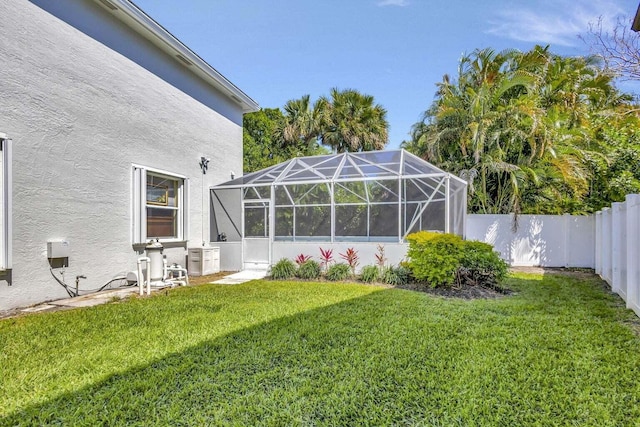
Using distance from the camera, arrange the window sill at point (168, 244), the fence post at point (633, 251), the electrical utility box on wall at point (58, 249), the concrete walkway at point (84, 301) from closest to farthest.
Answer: the fence post at point (633, 251)
the concrete walkway at point (84, 301)
the electrical utility box on wall at point (58, 249)
the window sill at point (168, 244)

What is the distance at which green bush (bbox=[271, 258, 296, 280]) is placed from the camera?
9.58 meters

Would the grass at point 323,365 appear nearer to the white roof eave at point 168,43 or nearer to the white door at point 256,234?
the white door at point 256,234

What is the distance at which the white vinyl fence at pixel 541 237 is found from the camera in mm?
11375

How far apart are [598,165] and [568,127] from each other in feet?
8.19

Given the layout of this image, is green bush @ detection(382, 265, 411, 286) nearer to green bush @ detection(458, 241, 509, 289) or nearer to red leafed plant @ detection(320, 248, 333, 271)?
green bush @ detection(458, 241, 509, 289)

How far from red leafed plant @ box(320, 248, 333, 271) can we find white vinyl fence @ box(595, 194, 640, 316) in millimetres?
6259

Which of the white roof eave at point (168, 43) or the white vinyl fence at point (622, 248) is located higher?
the white roof eave at point (168, 43)

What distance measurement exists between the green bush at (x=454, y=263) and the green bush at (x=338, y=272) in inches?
76.6

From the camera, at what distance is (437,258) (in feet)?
24.7

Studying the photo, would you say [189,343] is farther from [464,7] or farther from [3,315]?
[464,7]

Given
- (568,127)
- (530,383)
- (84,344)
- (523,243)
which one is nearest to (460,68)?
(568,127)

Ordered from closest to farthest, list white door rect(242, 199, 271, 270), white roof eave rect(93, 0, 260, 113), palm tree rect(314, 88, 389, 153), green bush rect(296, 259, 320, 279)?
white roof eave rect(93, 0, 260, 113) < green bush rect(296, 259, 320, 279) < white door rect(242, 199, 271, 270) < palm tree rect(314, 88, 389, 153)

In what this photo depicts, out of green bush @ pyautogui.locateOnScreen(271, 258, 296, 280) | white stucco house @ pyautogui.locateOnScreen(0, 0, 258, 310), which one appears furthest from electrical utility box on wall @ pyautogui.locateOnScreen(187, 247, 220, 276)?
green bush @ pyautogui.locateOnScreen(271, 258, 296, 280)

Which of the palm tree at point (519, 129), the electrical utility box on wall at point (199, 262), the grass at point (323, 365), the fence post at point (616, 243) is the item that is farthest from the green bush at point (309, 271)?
the fence post at point (616, 243)
